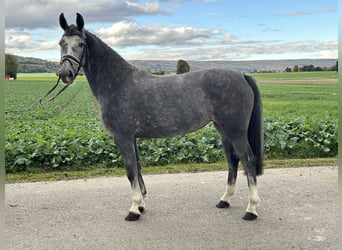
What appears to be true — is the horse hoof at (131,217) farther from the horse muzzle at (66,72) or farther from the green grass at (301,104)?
the green grass at (301,104)

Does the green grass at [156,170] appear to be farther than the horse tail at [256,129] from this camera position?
Yes

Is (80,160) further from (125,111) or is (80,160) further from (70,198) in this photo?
(125,111)

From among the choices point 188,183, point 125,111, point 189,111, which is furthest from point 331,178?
point 125,111

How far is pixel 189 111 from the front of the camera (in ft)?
12.9

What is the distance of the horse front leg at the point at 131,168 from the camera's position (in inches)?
157

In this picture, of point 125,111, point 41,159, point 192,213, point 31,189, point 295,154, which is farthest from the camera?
point 295,154

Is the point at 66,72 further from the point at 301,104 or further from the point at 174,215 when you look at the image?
the point at 301,104

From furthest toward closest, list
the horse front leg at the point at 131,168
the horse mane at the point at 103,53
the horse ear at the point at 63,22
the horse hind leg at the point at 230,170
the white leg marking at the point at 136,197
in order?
the horse hind leg at the point at 230,170 < the white leg marking at the point at 136,197 < the horse front leg at the point at 131,168 < the horse mane at the point at 103,53 < the horse ear at the point at 63,22

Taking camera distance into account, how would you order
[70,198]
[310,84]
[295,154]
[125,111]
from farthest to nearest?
[310,84]
[295,154]
[70,198]
[125,111]

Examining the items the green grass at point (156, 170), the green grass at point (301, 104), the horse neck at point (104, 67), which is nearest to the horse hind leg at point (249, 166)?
the horse neck at point (104, 67)

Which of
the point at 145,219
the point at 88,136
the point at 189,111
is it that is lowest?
the point at 145,219

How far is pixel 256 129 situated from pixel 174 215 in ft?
4.67

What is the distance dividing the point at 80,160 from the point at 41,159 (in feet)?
2.27

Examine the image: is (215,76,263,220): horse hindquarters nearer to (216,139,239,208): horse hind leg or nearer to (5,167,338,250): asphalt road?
(216,139,239,208): horse hind leg
